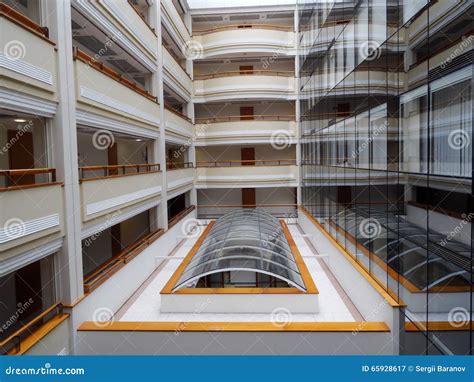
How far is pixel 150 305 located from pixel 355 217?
6.34 meters

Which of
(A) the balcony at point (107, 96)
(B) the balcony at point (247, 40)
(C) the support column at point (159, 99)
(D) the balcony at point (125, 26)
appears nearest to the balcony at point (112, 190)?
(C) the support column at point (159, 99)

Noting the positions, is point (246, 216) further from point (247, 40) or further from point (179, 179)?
point (247, 40)

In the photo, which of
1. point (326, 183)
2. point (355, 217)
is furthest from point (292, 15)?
point (355, 217)

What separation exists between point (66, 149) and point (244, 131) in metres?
15.0

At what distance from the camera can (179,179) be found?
61.9ft

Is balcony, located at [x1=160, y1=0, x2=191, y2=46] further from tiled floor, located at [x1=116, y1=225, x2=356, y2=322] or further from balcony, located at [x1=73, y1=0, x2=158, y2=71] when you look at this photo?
tiled floor, located at [x1=116, y1=225, x2=356, y2=322]

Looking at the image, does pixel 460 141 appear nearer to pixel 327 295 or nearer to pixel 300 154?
pixel 327 295

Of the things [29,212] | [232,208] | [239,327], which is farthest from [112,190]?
[232,208]

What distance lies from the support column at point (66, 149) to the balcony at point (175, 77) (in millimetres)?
8380

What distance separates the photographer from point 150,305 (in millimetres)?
10672

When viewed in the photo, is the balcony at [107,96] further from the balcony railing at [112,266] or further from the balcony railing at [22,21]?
the balcony railing at [112,266]

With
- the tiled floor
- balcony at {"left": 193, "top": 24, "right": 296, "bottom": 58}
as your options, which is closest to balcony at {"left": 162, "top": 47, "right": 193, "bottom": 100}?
balcony at {"left": 193, "top": 24, "right": 296, "bottom": 58}

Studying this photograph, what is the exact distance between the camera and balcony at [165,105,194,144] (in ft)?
55.1

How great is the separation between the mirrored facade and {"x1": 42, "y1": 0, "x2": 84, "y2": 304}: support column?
268 inches
